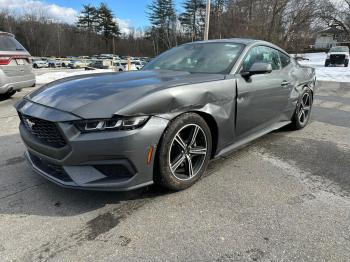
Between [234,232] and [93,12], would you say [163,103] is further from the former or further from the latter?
[93,12]

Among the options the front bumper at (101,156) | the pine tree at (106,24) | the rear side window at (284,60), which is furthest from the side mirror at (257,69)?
the pine tree at (106,24)

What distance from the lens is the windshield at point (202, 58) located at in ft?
11.5

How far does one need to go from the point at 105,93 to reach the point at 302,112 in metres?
3.74

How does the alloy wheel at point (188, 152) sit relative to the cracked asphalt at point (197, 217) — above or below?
above

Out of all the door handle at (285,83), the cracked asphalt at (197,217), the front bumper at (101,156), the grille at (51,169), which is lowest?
the cracked asphalt at (197,217)

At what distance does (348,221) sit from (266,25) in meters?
29.3

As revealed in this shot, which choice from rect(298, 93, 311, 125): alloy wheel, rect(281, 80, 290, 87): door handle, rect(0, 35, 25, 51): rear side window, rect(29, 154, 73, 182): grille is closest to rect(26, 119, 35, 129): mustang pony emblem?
rect(29, 154, 73, 182): grille

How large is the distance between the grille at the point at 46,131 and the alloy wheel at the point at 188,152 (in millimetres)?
914

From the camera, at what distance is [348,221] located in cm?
245

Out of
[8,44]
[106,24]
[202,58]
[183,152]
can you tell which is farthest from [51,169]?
[106,24]

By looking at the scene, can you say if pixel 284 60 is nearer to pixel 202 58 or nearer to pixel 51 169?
pixel 202 58

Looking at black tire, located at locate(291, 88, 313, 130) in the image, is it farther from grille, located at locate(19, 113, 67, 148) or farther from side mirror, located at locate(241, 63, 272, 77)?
grille, located at locate(19, 113, 67, 148)

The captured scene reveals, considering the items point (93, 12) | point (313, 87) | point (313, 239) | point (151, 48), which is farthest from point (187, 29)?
point (313, 239)

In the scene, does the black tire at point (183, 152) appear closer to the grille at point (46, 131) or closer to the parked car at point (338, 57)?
the grille at point (46, 131)
